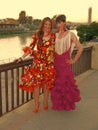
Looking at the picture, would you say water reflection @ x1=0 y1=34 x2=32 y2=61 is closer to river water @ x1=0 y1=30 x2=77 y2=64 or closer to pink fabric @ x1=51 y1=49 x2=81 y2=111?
river water @ x1=0 y1=30 x2=77 y2=64

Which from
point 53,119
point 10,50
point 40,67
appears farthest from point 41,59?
point 10,50

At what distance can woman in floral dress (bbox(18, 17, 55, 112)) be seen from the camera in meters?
3.61

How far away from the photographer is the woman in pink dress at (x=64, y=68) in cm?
371

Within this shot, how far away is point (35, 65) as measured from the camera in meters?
3.70

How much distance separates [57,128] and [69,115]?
532 millimetres

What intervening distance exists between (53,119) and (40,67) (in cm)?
82

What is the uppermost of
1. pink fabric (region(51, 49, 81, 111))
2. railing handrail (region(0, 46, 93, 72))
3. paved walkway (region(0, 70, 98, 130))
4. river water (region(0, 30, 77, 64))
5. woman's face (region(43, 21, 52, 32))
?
woman's face (region(43, 21, 52, 32))

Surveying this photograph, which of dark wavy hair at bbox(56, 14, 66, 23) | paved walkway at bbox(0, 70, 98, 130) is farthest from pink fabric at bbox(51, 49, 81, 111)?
dark wavy hair at bbox(56, 14, 66, 23)

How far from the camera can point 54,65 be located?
154 inches

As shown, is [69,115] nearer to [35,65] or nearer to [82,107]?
[82,107]

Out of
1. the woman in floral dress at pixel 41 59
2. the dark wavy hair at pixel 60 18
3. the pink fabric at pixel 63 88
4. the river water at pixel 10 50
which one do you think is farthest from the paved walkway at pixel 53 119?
the river water at pixel 10 50

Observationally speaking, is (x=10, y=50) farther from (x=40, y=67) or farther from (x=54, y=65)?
(x=40, y=67)

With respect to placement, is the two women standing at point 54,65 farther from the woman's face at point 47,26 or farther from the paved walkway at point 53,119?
the paved walkway at point 53,119

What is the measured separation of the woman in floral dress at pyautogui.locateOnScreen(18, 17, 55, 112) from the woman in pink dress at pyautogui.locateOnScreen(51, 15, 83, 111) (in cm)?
14
